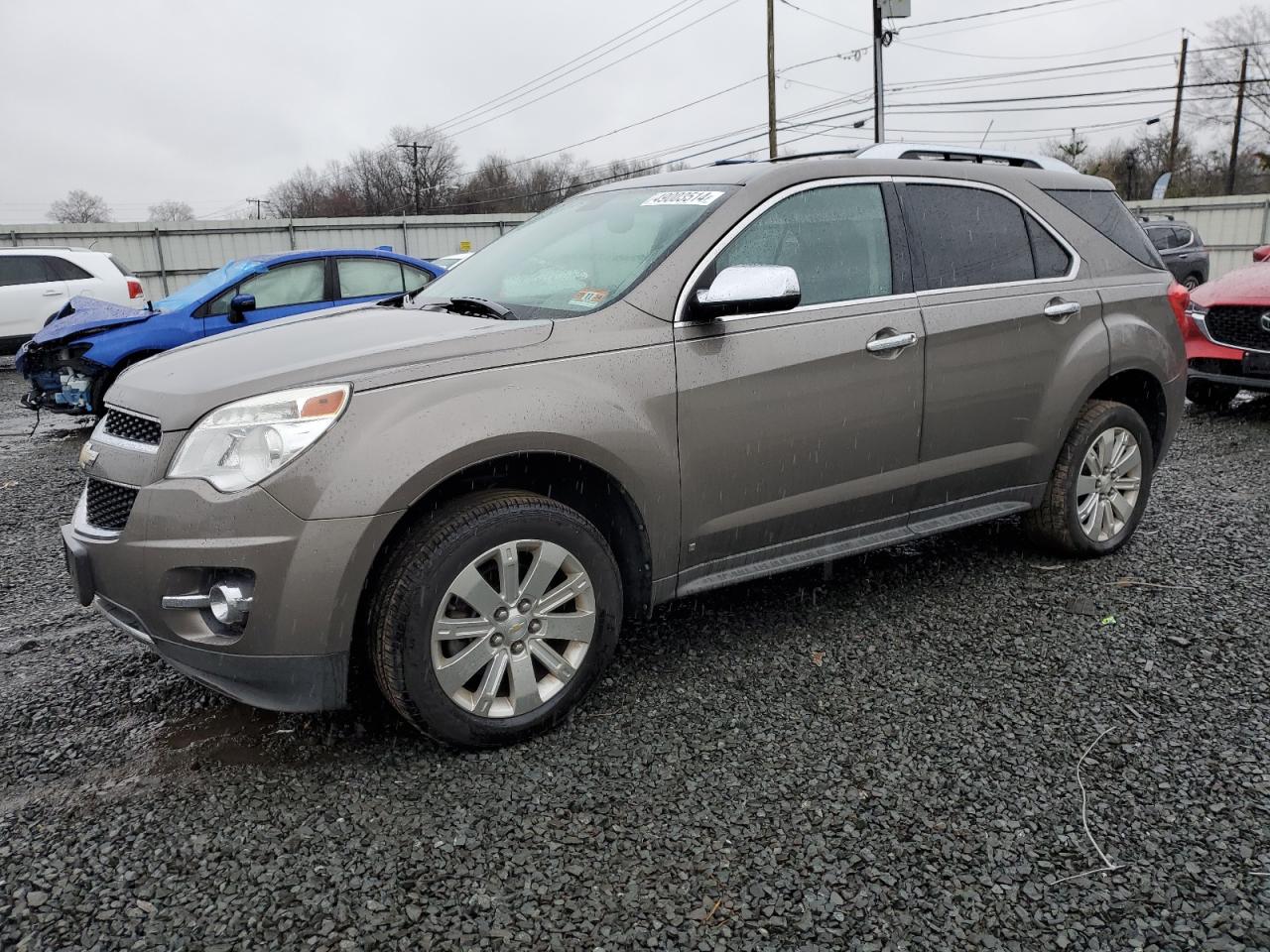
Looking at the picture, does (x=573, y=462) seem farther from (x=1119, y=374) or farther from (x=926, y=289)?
(x=1119, y=374)

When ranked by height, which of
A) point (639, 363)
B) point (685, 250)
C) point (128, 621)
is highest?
point (685, 250)

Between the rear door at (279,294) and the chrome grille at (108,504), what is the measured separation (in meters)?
5.99

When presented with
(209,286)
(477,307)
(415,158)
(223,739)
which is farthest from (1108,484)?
(415,158)

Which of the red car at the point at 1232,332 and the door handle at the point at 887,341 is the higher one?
the door handle at the point at 887,341

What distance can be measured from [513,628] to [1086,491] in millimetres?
2861

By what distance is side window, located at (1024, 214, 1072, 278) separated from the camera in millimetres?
4062

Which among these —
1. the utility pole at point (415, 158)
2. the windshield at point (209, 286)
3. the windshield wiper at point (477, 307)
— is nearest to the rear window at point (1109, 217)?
the windshield wiper at point (477, 307)

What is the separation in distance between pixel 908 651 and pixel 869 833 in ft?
3.92

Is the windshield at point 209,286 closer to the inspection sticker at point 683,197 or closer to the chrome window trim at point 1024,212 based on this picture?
the inspection sticker at point 683,197

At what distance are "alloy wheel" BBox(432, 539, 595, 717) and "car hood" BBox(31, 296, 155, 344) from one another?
23.2 ft


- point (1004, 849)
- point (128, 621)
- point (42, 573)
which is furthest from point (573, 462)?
point (42, 573)

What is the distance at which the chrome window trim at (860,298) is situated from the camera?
314 centimetres

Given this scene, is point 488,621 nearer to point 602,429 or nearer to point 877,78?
point 602,429

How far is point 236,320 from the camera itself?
27.2ft
